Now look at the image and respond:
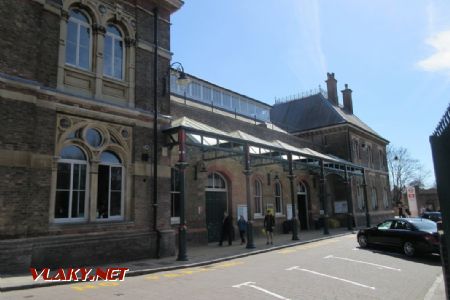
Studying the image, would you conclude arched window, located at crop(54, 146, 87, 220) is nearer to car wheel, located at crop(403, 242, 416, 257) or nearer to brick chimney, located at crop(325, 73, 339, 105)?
car wheel, located at crop(403, 242, 416, 257)

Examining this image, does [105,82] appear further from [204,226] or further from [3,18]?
[204,226]

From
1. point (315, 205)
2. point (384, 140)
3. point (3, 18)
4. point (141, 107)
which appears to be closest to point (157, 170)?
point (141, 107)

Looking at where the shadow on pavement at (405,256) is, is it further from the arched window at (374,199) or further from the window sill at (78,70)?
the arched window at (374,199)

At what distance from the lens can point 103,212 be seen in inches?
480

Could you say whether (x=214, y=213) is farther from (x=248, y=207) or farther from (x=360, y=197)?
(x=360, y=197)

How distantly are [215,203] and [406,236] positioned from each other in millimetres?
9052

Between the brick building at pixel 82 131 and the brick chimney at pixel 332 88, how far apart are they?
24.8 metres

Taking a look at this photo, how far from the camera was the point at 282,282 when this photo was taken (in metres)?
8.94

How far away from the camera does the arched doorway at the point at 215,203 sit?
18.6 m

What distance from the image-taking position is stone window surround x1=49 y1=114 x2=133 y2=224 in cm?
1105

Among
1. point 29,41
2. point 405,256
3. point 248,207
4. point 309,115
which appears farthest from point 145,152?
point 309,115

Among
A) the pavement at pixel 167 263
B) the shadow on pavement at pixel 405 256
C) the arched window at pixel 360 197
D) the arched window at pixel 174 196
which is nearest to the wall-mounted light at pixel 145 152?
the arched window at pixel 174 196

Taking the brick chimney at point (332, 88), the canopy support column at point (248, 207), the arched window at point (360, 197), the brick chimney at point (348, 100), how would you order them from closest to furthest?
the canopy support column at point (248, 207) → the arched window at point (360, 197) → the brick chimney at point (332, 88) → the brick chimney at point (348, 100)

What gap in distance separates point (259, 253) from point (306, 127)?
21.6 meters
